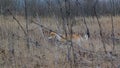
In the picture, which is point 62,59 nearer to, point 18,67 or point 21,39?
point 18,67

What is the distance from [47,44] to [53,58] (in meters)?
0.36

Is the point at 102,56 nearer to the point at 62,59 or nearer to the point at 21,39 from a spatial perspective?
the point at 62,59

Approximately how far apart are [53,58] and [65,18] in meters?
0.42

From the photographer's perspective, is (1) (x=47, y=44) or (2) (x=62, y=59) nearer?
(2) (x=62, y=59)

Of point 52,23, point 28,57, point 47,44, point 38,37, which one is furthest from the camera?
point 52,23

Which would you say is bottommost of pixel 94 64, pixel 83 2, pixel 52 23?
pixel 94 64

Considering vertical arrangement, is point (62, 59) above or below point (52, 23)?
below

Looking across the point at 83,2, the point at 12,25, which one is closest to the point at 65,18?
the point at 83,2

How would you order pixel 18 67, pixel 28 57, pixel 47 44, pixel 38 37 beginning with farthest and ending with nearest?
pixel 38 37 → pixel 47 44 → pixel 28 57 → pixel 18 67

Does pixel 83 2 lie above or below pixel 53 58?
above

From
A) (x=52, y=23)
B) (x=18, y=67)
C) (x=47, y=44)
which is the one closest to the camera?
(x=18, y=67)

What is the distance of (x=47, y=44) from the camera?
3580 mm

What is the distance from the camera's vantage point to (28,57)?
3250mm

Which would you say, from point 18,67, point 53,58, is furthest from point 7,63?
point 53,58
